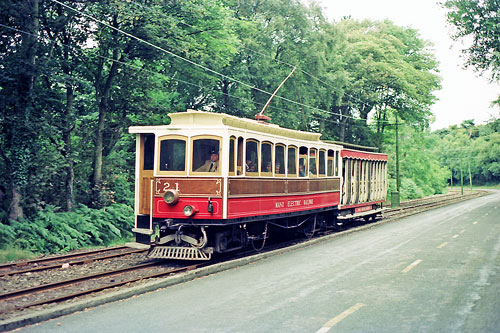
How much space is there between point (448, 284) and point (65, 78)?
11924 mm

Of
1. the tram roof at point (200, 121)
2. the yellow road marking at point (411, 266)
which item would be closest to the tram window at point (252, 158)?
the tram roof at point (200, 121)

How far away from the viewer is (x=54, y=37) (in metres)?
15.6

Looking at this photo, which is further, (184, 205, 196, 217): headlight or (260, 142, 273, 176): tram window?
(260, 142, 273, 176): tram window

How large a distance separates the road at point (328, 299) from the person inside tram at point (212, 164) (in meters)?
2.40

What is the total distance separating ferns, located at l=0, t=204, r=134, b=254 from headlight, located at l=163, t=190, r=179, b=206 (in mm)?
4403

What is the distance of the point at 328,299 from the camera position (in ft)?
26.4

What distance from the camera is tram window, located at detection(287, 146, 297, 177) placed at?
1441cm

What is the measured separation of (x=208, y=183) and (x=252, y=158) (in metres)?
1.65

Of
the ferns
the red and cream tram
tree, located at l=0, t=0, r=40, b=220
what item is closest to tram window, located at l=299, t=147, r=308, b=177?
the red and cream tram

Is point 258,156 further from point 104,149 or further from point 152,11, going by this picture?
point 104,149

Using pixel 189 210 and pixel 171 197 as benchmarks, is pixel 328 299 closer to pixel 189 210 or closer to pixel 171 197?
pixel 189 210

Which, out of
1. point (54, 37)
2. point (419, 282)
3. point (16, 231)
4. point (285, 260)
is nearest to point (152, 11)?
point (54, 37)

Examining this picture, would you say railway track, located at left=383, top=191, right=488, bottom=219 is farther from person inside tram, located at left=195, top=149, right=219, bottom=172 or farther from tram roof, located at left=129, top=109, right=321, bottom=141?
person inside tram, located at left=195, top=149, right=219, bottom=172

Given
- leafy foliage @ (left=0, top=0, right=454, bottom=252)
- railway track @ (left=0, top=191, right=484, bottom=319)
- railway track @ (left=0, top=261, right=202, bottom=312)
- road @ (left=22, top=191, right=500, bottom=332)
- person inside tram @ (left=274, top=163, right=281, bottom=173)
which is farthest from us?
leafy foliage @ (left=0, top=0, right=454, bottom=252)
